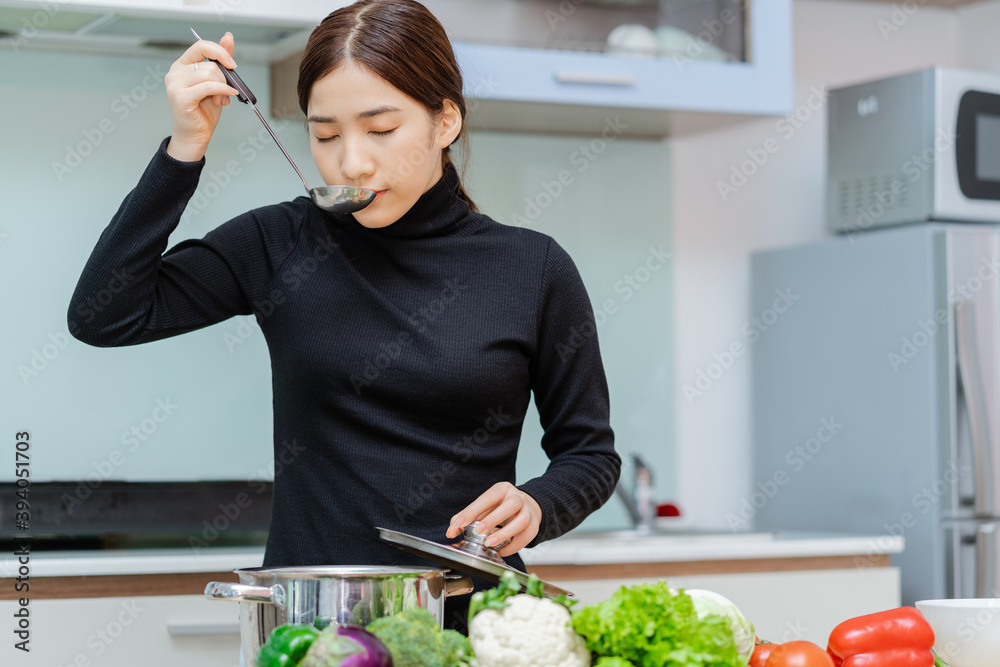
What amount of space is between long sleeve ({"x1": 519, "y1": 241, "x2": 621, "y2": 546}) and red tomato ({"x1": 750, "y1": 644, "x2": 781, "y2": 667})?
26 cm

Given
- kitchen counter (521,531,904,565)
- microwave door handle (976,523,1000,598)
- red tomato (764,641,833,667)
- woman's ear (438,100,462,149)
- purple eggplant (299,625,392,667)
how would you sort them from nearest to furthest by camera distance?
purple eggplant (299,625,392,667) → red tomato (764,641,833,667) → woman's ear (438,100,462,149) → kitchen counter (521,531,904,565) → microwave door handle (976,523,1000,598)

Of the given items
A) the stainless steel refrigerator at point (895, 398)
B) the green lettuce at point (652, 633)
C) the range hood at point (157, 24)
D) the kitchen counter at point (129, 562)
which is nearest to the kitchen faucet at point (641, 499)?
the stainless steel refrigerator at point (895, 398)

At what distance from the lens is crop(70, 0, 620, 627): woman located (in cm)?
102

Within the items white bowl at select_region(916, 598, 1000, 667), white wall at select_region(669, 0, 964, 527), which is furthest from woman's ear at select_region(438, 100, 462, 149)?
white wall at select_region(669, 0, 964, 527)

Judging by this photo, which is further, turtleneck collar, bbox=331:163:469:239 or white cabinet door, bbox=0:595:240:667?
white cabinet door, bbox=0:595:240:667

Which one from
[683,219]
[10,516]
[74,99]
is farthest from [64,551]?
[683,219]

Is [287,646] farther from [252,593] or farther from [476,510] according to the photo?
[476,510]

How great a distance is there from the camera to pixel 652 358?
240 cm

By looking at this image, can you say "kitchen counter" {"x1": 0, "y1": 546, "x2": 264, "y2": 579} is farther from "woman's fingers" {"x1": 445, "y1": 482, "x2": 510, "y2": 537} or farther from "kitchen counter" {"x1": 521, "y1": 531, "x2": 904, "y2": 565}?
"woman's fingers" {"x1": 445, "y1": 482, "x2": 510, "y2": 537}

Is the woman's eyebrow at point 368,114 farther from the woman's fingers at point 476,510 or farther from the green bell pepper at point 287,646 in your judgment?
the green bell pepper at point 287,646

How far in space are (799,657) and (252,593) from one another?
0.39m

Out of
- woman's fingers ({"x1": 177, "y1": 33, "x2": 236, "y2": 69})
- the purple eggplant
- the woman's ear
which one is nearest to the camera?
the purple eggplant

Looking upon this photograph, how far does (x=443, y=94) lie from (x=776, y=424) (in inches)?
60.4

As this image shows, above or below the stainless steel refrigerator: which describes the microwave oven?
above
